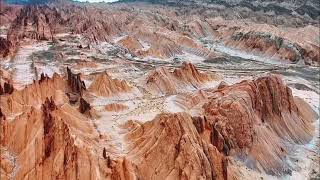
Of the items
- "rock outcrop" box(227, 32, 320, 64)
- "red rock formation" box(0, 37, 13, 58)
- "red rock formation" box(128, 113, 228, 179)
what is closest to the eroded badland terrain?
"red rock formation" box(128, 113, 228, 179)

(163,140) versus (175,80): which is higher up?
(163,140)

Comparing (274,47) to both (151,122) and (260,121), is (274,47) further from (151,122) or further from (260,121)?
(151,122)

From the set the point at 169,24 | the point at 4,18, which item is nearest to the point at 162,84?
the point at 169,24

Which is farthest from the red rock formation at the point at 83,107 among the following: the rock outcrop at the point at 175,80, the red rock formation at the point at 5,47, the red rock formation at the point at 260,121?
the red rock formation at the point at 5,47

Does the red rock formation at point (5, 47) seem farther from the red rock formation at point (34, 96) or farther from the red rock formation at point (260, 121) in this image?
the red rock formation at point (260, 121)

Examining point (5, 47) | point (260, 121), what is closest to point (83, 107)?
point (260, 121)
